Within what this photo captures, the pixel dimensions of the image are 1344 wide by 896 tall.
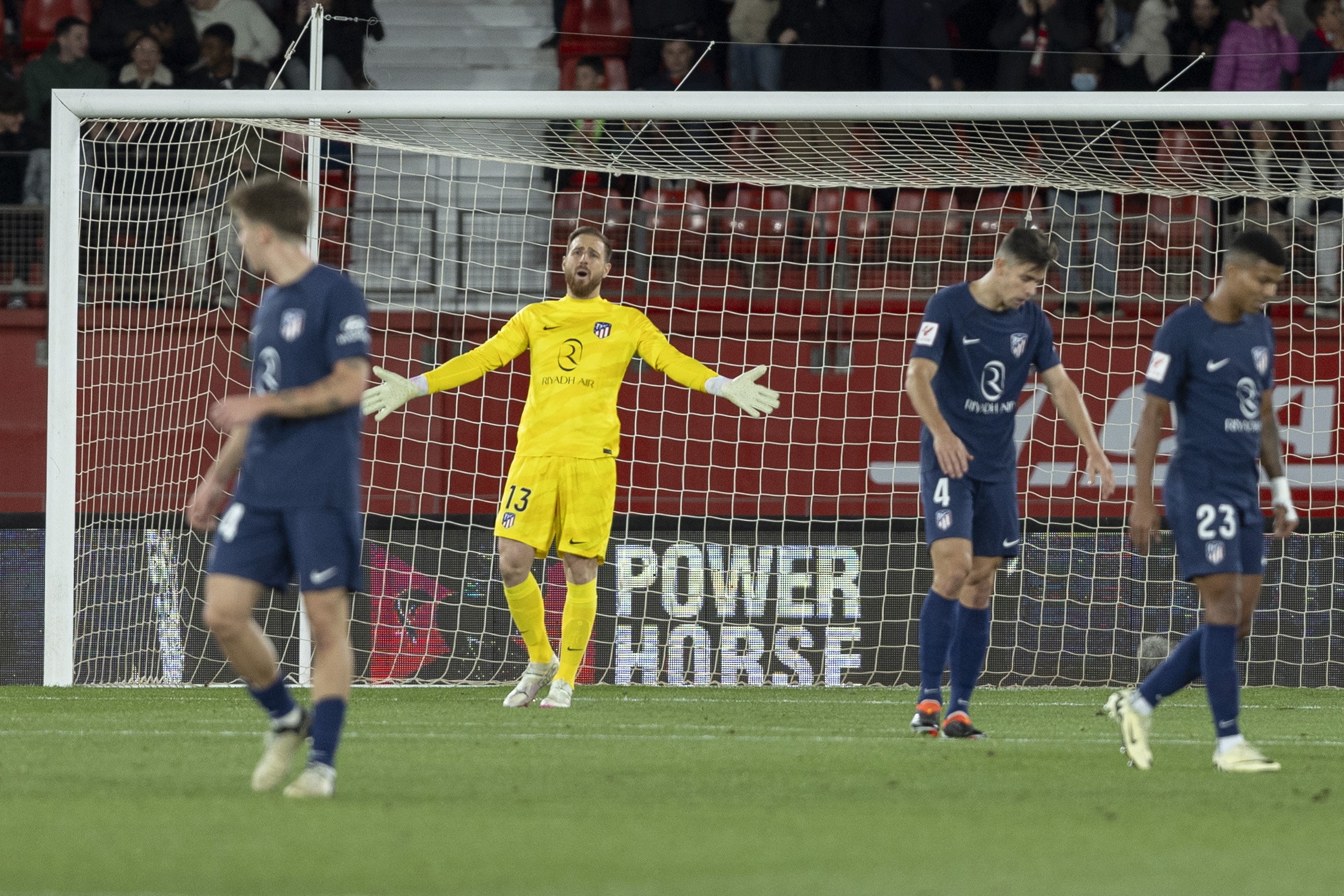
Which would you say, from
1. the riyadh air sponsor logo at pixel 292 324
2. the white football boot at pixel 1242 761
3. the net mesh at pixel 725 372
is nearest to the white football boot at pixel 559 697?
the net mesh at pixel 725 372

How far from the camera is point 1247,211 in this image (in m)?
11.7

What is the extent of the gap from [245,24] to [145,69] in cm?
115

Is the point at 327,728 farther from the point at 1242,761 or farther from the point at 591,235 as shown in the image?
the point at 591,235

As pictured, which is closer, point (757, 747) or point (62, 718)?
point (757, 747)

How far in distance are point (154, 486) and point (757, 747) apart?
17.6 feet

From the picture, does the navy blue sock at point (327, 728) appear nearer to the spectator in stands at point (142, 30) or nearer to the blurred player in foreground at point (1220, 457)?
the blurred player in foreground at point (1220, 457)

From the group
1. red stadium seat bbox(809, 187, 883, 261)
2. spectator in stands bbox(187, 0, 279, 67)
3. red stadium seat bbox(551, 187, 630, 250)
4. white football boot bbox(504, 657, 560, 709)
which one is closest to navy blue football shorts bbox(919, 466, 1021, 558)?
white football boot bbox(504, 657, 560, 709)

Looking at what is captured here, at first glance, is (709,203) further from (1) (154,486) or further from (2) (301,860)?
(2) (301,860)

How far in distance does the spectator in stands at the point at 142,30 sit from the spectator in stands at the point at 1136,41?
23.2 ft

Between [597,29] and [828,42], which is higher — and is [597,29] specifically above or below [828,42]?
above

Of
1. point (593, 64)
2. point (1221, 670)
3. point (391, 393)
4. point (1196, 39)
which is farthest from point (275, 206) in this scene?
point (1196, 39)

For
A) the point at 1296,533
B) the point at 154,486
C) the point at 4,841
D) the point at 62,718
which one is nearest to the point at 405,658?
the point at 154,486

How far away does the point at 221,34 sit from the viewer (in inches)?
539

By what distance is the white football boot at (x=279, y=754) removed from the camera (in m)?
4.75
